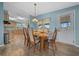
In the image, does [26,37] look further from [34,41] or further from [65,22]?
[65,22]

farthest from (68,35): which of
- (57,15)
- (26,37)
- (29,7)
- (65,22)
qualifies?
(29,7)

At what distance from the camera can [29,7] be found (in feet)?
7.73

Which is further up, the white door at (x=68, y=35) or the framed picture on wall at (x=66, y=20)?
the framed picture on wall at (x=66, y=20)

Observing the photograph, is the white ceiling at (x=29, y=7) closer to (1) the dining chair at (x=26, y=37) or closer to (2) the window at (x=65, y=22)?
(2) the window at (x=65, y=22)

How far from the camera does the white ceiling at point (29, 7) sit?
90.0 inches

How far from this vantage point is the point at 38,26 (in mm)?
2322

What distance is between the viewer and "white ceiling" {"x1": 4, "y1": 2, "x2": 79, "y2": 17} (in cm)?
229

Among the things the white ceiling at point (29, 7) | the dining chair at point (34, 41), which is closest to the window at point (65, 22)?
the white ceiling at point (29, 7)

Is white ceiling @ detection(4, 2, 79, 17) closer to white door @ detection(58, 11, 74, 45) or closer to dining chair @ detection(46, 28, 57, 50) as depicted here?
white door @ detection(58, 11, 74, 45)

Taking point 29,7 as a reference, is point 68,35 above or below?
below

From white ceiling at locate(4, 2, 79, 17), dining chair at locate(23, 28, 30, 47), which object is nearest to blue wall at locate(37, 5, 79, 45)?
white ceiling at locate(4, 2, 79, 17)

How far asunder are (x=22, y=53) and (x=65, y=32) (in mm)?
943

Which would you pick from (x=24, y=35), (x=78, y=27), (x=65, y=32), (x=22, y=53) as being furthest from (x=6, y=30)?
(x=78, y=27)

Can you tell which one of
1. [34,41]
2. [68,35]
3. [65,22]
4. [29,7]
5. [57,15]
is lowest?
[34,41]
